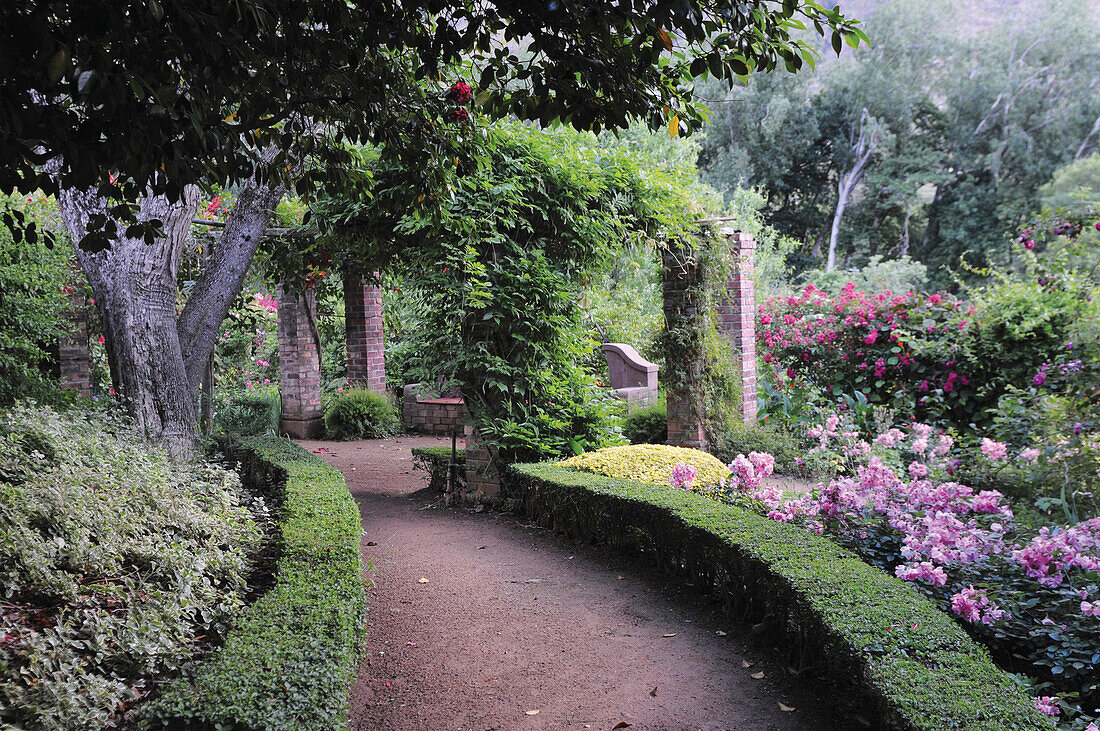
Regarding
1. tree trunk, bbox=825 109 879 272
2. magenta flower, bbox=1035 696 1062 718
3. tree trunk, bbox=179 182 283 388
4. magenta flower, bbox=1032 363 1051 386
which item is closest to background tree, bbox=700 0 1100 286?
tree trunk, bbox=825 109 879 272

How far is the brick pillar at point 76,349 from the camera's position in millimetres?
7996

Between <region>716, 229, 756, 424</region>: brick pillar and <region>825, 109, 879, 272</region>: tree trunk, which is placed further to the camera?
<region>825, 109, 879, 272</region>: tree trunk

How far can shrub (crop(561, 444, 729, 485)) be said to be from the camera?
5.62 m

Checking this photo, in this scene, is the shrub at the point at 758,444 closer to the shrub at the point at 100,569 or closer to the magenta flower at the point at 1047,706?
the shrub at the point at 100,569

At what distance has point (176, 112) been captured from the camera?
208 cm

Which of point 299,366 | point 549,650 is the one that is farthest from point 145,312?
point 299,366

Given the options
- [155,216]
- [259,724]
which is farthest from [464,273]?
[259,724]

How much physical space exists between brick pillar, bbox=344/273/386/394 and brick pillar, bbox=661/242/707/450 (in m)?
5.32

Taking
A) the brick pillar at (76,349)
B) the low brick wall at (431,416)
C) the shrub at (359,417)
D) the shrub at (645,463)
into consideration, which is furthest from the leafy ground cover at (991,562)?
the shrub at (359,417)

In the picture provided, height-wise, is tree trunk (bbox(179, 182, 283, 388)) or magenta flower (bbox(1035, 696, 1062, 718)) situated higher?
tree trunk (bbox(179, 182, 283, 388))

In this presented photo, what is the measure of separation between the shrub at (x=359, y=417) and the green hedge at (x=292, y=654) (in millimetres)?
7257

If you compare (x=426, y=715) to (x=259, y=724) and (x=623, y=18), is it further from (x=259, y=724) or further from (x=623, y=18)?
(x=623, y=18)

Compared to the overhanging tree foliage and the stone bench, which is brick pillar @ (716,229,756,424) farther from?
the overhanging tree foliage

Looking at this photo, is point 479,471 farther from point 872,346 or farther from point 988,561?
point 872,346
